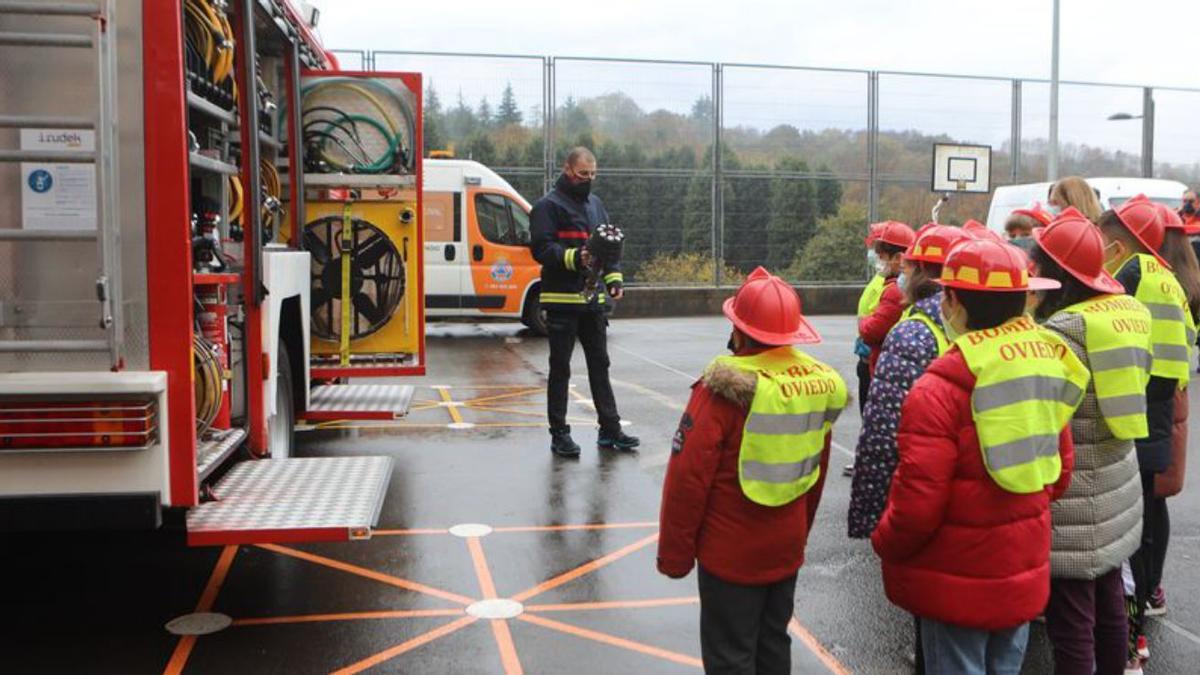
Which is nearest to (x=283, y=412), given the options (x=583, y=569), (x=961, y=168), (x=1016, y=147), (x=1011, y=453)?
(x=583, y=569)

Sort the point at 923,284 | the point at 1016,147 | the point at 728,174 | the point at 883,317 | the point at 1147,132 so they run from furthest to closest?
the point at 1147,132 < the point at 1016,147 < the point at 728,174 < the point at 883,317 < the point at 923,284

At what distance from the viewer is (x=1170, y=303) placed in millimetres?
4379

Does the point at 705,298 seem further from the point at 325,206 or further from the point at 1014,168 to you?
the point at 325,206

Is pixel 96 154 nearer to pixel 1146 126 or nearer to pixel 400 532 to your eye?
pixel 400 532

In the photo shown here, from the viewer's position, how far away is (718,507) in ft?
10.9

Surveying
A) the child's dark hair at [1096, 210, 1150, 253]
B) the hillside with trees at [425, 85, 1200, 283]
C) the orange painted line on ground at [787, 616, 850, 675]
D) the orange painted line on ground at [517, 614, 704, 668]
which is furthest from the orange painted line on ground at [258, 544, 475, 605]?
the hillside with trees at [425, 85, 1200, 283]

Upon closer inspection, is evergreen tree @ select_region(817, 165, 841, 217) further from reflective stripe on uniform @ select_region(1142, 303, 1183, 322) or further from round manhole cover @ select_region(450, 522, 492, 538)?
reflective stripe on uniform @ select_region(1142, 303, 1183, 322)

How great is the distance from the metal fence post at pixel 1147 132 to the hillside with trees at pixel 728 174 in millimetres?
307

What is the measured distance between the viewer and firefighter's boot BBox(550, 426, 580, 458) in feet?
25.7

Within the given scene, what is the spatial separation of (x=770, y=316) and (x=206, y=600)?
3.06 meters

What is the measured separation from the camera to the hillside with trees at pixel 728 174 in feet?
69.2

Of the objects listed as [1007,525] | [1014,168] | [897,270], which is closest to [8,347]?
[1007,525]

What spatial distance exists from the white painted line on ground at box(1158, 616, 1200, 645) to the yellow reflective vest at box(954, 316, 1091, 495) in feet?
6.95

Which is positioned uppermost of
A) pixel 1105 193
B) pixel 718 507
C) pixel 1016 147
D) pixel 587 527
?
pixel 1016 147
